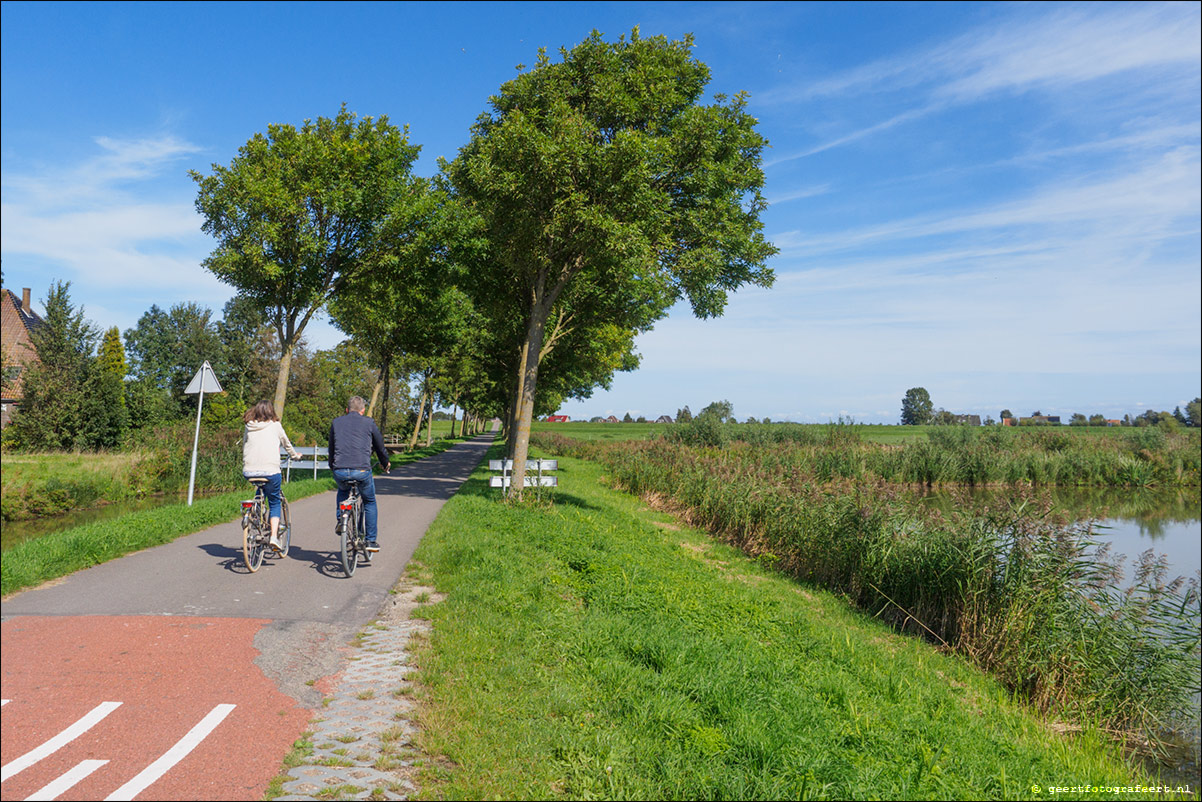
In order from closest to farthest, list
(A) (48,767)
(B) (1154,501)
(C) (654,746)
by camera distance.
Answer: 1. (A) (48,767)
2. (C) (654,746)
3. (B) (1154,501)

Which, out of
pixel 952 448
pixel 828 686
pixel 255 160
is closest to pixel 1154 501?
pixel 952 448

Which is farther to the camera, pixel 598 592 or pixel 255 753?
pixel 598 592

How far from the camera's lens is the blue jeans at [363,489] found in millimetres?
8180

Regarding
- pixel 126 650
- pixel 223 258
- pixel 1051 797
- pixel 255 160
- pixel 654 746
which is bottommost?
pixel 1051 797

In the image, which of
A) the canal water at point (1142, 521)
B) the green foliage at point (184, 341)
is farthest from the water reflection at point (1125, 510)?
the green foliage at point (184, 341)

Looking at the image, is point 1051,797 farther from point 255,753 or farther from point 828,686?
point 255,753

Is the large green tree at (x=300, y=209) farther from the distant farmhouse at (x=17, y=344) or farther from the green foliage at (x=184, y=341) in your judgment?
the green foliage at (x=184, y=341)

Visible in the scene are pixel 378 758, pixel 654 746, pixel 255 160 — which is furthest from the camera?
pixel 255 160

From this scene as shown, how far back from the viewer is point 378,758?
3.81 m

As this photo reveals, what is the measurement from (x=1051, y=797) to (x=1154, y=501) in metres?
26.0

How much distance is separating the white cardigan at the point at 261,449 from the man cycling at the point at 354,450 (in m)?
0.49

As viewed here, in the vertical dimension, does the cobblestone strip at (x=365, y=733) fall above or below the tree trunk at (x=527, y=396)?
below

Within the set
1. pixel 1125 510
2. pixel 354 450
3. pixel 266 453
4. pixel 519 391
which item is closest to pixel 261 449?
pixel 266 453

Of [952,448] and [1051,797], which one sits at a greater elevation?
[952,448]
